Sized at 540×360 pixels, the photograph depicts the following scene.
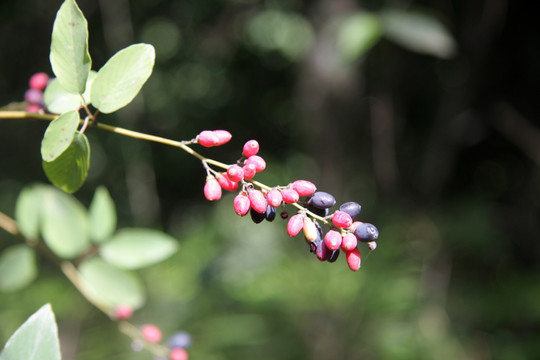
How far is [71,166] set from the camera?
481mm

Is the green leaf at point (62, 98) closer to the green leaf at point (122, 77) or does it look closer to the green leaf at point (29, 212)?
the green leaf at point (122, 77)

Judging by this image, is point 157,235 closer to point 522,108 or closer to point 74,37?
point 74,37

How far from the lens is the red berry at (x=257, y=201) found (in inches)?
18.1

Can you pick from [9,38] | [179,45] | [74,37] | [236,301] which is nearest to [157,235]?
[74,37]

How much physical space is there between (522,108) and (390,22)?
1.55m

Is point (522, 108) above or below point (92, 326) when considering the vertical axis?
above

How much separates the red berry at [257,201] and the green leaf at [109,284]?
0.36m

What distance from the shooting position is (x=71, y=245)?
752 millimetres

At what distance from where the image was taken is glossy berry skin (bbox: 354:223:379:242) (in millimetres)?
462

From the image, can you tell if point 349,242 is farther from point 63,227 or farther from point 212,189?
point 63,227

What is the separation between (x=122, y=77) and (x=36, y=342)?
9.3 inches

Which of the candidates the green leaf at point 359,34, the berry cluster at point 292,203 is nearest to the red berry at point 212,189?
the berry cluster at point 292,203

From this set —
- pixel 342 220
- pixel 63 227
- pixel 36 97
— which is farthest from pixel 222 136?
pixel 63 227

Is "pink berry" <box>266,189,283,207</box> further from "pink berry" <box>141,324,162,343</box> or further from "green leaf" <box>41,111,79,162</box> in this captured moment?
"pink berry" <box>141,324,162,343</box>
